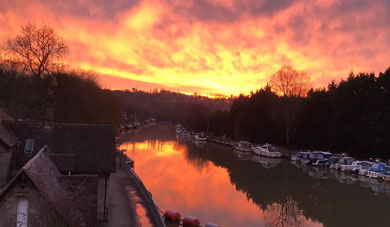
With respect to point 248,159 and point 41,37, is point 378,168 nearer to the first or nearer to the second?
point 248,159

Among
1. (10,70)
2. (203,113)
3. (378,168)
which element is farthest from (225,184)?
(203,113)

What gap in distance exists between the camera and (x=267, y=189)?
30.5 meters

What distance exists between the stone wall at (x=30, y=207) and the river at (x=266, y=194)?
11.3 m

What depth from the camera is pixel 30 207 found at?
1155 centimetres

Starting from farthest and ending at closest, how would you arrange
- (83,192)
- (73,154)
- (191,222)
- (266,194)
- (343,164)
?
1. (343,164)
2. (266,194)
3. (191,222)
4. (73,154)
5. (83,192)

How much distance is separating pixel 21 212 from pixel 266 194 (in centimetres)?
2185

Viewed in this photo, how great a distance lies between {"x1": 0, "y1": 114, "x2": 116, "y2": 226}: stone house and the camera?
44.5 feet

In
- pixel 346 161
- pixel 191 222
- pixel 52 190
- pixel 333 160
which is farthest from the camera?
pixel 333 160

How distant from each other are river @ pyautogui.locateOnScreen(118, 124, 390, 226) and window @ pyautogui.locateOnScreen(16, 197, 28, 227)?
11.9 metres

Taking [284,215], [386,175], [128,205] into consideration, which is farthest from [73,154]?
[386,175]

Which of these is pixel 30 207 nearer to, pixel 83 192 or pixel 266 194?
pixel 83 192

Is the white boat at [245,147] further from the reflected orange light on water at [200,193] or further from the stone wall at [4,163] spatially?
the stone wall at [4,163]

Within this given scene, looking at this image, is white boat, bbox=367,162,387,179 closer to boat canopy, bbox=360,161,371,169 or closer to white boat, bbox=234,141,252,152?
boat canopy, bbox=360,161,371,169

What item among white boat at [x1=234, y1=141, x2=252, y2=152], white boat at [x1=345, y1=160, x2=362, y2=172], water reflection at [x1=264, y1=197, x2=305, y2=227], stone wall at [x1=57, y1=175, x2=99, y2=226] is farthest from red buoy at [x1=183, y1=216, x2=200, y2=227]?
white boat at [x1=234, y1=141, x2=252, y2=152]
